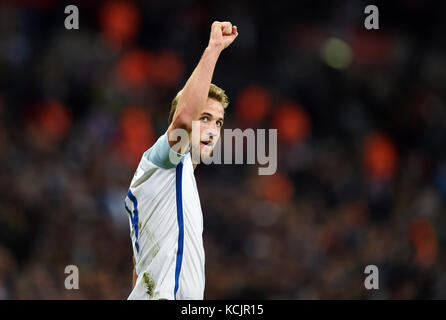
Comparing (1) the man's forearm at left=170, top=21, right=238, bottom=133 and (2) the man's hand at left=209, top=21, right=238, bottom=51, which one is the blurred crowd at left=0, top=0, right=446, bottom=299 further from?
(2) the man's hand at left=209, top=21, right=238, bottom=51

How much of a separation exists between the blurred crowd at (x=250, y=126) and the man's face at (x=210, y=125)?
11.3 ft

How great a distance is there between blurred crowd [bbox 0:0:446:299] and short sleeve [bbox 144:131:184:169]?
350 cm

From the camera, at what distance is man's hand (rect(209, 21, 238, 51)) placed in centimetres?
328

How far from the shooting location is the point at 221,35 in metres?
3.32

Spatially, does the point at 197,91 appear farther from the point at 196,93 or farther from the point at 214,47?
the point at 214,47

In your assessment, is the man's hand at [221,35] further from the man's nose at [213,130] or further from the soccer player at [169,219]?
the man's nose at [213,130]

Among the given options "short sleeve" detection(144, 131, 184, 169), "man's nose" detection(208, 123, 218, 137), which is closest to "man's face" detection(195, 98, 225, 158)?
"man's nose" detection(208, 123, 218, 137)

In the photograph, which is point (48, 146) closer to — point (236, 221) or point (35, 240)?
point (35, 240)

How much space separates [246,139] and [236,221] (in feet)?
4.27

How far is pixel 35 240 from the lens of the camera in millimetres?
7270

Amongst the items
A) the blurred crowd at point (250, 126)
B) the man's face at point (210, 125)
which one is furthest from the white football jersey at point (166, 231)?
the blurred crowd at point (250, 126)

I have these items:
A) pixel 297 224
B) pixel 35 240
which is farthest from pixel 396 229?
pixel 35 240

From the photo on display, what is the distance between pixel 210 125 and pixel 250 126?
6.47 metres

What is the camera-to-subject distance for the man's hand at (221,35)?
3283 millimetres
